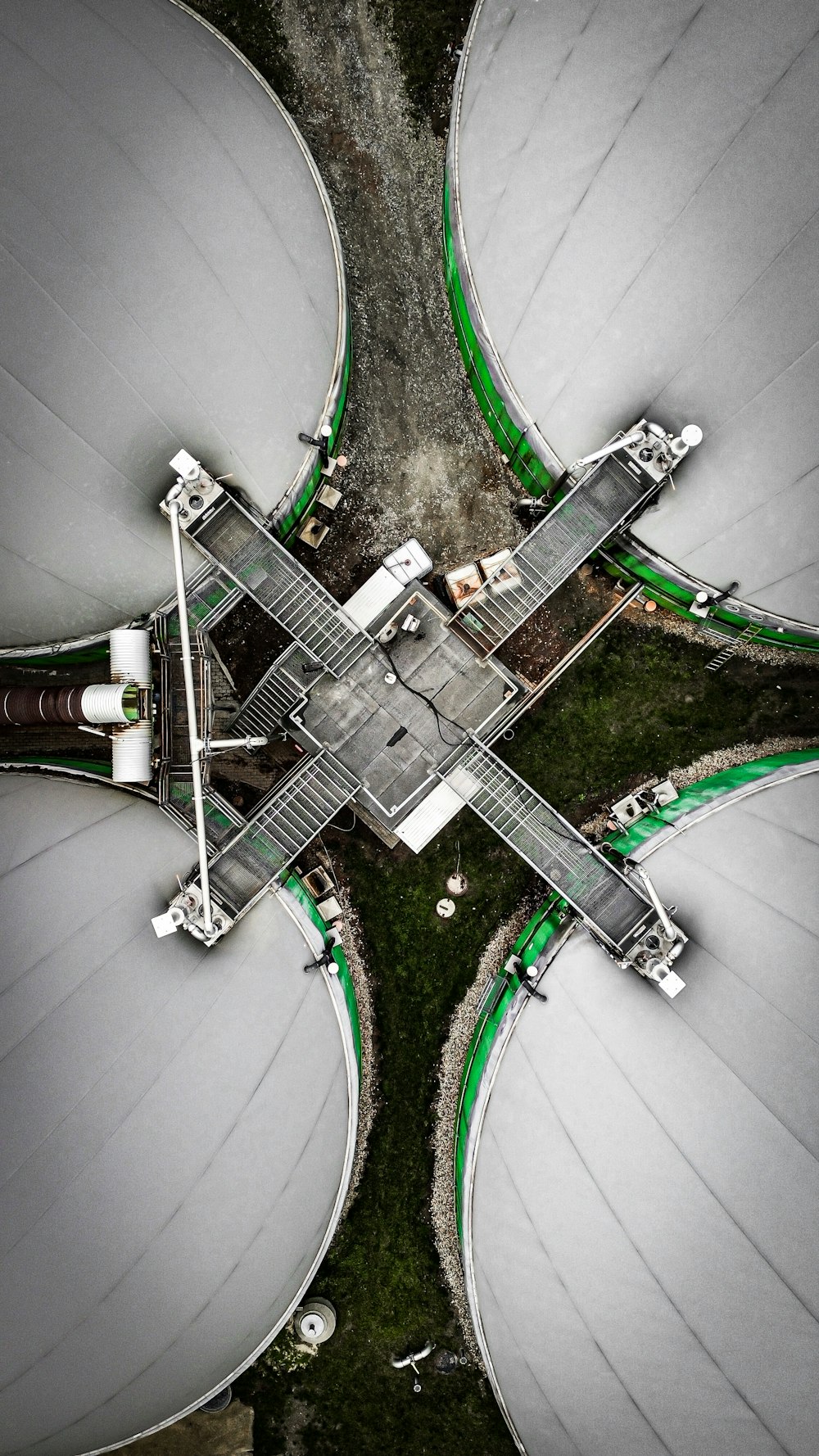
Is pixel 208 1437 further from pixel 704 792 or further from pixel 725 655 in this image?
pixel 725 655

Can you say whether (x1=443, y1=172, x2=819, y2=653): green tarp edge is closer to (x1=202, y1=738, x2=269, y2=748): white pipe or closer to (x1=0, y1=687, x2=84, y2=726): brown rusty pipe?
(x1=202, y1=738, x2=269, y2=748): white pipe

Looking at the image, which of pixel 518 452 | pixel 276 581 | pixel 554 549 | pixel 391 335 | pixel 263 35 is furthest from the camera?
pixel 391 335

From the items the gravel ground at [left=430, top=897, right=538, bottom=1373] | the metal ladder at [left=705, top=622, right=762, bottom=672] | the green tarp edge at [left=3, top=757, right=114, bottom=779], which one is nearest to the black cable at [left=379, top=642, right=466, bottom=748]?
the gravel ground at [left=430, top=897, right=538, bottom=1373]

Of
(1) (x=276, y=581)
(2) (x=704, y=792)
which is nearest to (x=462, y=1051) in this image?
(2) (x=704, y=792)

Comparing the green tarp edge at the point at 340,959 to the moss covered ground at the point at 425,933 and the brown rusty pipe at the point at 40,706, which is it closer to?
the moss covered ground at the point at 425,933

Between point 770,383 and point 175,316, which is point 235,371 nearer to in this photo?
point 175,316

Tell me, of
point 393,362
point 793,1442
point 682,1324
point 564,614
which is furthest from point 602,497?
point 793,1442
